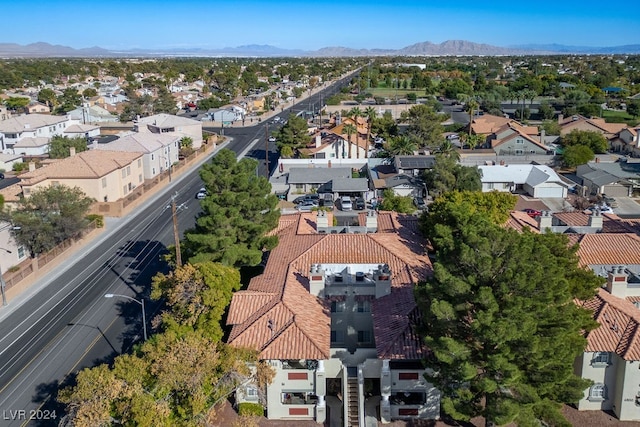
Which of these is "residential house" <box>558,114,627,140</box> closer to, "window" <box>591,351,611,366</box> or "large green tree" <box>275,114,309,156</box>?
"large green tree" <box>275,114,309,156</box>

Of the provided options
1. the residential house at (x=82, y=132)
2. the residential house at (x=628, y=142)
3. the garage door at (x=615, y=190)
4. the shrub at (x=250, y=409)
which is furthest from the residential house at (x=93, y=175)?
the residential house at (x=628, y=142)

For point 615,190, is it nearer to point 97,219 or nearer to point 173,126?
point 97,219

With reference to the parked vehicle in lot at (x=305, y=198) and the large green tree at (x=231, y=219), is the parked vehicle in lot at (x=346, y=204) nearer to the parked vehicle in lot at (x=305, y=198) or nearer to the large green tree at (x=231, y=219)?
the parked vehicle in lot at (x=305, y=198)

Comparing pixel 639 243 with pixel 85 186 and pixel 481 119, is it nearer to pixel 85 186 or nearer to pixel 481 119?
pixel 85 186

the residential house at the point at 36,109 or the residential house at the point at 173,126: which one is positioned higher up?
the residential house at the point at 173,126

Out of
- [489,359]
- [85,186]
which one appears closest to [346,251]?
[489,359]

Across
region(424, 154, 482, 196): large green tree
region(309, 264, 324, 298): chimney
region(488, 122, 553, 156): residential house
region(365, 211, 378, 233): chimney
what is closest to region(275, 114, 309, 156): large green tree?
region(488, 122, 553, 156): residential house
